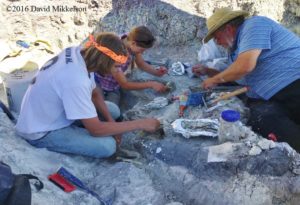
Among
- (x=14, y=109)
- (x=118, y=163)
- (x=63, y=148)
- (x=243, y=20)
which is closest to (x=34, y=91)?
(x=63, y=148)

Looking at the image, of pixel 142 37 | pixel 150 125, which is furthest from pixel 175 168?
pixel 142 37

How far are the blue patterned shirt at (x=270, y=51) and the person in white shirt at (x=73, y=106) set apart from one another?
1126mm

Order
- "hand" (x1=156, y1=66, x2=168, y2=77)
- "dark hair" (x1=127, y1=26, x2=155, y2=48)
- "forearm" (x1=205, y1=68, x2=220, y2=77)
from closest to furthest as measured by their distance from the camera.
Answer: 1. "dark hair" (x1=127, y1=26, x2=155, y2=48)
2. "forearm" (x1=205, y1=68, x2=220, y2=77)
3. "hand" (x1=156, y1=66, x2=168, y2=77)

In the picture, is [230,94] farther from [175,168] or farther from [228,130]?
[175,168]

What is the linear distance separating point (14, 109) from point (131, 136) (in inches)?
52.9

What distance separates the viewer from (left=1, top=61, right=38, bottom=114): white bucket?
424 cm

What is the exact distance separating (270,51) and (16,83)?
97.7 inches

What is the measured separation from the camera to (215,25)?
12.4 feet

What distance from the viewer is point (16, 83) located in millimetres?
4234

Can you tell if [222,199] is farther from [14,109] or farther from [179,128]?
[14,109]

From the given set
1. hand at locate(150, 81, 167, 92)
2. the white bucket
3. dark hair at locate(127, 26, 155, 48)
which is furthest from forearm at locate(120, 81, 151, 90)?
the white bucket

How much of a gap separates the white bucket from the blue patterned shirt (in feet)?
6.91

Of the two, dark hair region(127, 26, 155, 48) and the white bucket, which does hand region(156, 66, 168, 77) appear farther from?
the white bucket

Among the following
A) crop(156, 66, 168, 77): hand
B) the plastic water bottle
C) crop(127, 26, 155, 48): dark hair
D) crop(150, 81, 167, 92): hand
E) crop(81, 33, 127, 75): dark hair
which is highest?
crop(81, 33, 127, 75): dark hair
